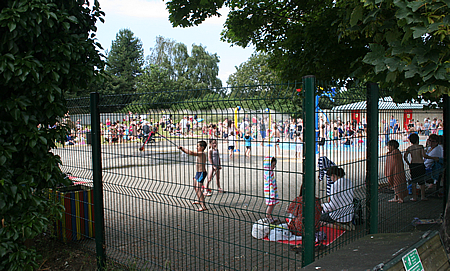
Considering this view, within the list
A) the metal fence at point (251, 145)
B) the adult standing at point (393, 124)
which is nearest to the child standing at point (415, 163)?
the metal fence at point (251, 145)

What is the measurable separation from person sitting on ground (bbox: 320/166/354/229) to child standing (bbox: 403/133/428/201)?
2.36 metres

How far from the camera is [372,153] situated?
12.5 feet

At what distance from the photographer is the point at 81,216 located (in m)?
5.52

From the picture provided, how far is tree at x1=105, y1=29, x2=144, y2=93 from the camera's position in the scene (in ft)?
208

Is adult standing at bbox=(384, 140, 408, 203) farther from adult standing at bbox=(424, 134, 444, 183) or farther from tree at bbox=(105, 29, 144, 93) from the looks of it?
tree at bbox=(105, 29, 144, 93)

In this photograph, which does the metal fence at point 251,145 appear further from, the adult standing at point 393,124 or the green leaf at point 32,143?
the green leaf at point 32,143

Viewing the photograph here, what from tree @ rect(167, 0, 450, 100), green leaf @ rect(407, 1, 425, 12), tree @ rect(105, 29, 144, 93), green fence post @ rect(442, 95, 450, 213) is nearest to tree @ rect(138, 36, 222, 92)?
tree @ rect(105, 29, 144, 93)

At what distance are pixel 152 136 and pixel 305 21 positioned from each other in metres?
7.30

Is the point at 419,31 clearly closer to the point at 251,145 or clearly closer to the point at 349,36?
the point at 251,145

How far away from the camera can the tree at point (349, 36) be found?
314cm

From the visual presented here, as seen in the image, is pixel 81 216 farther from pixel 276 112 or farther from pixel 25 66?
pixel 276 112

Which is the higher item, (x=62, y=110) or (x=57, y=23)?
(x=57, y=23)

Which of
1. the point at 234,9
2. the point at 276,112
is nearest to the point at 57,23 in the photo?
the point at 276,112

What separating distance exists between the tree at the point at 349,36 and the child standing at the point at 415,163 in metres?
1.37
